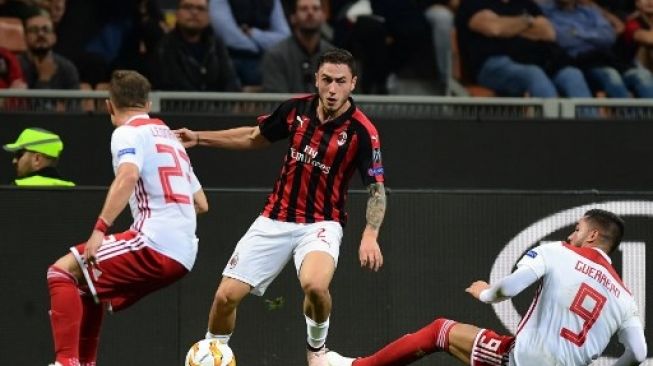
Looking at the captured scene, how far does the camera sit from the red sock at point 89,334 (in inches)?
395

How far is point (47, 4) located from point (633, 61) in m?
6.14

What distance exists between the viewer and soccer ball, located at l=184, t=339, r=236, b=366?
10273mm

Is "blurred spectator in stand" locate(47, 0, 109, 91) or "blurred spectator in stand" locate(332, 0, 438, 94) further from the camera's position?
"blurred spectator in stand" locate(332, 0, 438, 94)

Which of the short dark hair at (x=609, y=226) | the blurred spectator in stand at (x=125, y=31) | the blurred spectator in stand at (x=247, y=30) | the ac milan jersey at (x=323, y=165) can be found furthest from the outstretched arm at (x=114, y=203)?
the blurred spectator in stand at (x=247, y=30)

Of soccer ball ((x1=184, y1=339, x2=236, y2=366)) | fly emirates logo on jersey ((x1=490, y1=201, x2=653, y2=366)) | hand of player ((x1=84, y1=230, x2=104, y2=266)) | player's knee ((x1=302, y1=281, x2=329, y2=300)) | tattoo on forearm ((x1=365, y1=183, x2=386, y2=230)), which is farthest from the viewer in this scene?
fly emirates logo on jersey ((x1=490, y1=201, x2=653, y2=366))

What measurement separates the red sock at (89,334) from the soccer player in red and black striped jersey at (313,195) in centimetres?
96

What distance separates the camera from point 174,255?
980 centimetres

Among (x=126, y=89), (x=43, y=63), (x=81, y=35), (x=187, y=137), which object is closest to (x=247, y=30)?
(x=81, y=35)

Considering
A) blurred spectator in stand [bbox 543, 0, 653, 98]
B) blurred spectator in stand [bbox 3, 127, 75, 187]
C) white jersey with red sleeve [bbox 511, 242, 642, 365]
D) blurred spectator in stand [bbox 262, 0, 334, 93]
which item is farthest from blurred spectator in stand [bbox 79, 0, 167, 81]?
white jersey with red sleeve [bbox 511, 242, 642, 365]

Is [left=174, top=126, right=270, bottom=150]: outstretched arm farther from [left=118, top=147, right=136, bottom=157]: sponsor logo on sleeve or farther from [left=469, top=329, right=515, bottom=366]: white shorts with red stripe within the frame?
[left=469, top=329, right=515, bottom=366]: white shorts with red stripe

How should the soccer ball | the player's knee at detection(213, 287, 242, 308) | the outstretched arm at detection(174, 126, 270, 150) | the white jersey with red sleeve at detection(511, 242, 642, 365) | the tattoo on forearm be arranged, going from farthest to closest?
the outstretched arm at detection(174, 126, 270, 150) < the player's knee at detection(213, 287, 242, 308) < the tattoo on forearm < the soccer ball < the white jersey with red sleeve at detection(511, 242, 642, 365)

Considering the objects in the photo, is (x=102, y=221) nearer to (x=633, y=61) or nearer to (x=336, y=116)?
(x=336, y=116)

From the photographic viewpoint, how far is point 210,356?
405 inches

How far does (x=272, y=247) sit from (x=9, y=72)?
14.8 ft
